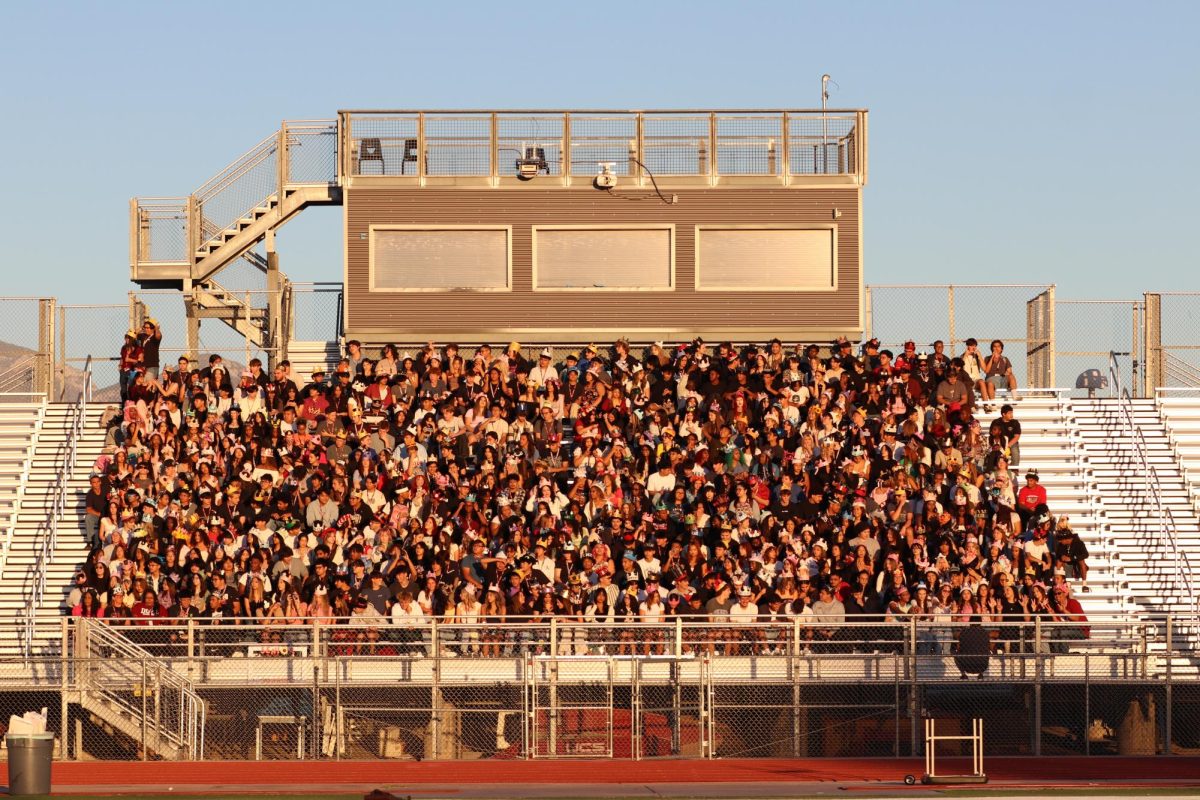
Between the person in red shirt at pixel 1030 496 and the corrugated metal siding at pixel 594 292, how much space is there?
21.2ft

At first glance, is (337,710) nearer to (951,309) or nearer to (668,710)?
(668,710)

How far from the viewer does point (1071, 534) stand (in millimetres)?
30062

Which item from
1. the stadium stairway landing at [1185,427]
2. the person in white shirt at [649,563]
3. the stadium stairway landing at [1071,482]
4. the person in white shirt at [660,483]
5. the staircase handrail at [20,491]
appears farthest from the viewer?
the stadium stairway landing at [1185,427]

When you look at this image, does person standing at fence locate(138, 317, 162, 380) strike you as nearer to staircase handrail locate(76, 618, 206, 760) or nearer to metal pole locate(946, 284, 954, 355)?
staircase handrail locate(76, 618, 206, 760)

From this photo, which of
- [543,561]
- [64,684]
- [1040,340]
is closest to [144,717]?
[64,684]

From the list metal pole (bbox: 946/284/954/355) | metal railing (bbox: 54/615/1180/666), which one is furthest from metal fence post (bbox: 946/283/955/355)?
metal railing (bbox: 54/615/1180/666)

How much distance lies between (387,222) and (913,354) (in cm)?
971

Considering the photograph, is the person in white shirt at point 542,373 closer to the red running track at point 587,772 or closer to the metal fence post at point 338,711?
the metal fence post at point 338,711

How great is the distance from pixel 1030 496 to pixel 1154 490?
3949 mm

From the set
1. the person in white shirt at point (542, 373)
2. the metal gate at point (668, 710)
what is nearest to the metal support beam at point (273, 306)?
the person in white shirt at point (542, 373)

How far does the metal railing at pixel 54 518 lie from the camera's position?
29.8 meters

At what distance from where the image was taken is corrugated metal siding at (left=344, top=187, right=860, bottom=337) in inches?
1447

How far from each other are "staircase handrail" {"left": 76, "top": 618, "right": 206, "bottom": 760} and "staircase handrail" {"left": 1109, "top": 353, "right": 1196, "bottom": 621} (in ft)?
46.9

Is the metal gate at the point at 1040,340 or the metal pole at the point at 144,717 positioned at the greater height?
the metal gate at the point at 1040,340
